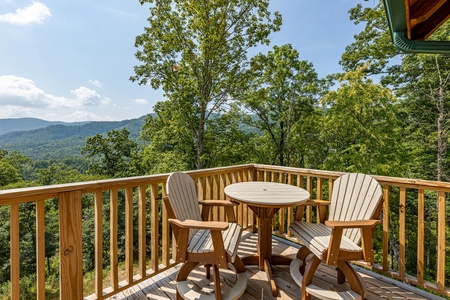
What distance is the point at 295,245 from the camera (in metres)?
3.11

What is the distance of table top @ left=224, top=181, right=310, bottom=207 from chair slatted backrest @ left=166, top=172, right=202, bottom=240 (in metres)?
0.36

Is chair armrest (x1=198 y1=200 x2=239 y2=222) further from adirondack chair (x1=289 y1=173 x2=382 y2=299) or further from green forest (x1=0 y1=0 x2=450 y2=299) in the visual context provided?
green forest (x1=0 y1=0 x2=450 y2=299)

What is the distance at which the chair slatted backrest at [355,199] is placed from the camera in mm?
2018

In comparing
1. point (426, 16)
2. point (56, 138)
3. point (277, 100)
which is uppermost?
point (277, 100)

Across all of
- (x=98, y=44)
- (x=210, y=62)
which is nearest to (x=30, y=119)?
(x=98, y=44)

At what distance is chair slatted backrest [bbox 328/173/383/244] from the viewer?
6.62ft

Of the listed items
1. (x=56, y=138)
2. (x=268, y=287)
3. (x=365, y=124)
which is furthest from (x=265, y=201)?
(x=56, y=138)

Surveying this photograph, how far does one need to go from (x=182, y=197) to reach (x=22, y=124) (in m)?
48.9

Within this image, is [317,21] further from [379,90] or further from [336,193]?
[336,193]

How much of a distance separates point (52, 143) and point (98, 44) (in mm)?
22473

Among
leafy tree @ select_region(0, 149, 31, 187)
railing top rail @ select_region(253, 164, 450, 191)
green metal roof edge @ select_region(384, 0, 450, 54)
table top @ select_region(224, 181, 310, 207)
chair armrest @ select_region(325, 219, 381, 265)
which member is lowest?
leafy tree @ select_region(0, 149, 31, 187)

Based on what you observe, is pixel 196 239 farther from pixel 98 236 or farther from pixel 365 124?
pixel 365 124

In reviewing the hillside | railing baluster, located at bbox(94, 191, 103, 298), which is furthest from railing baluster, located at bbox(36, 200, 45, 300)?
the hillside

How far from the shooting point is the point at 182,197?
2.17m
